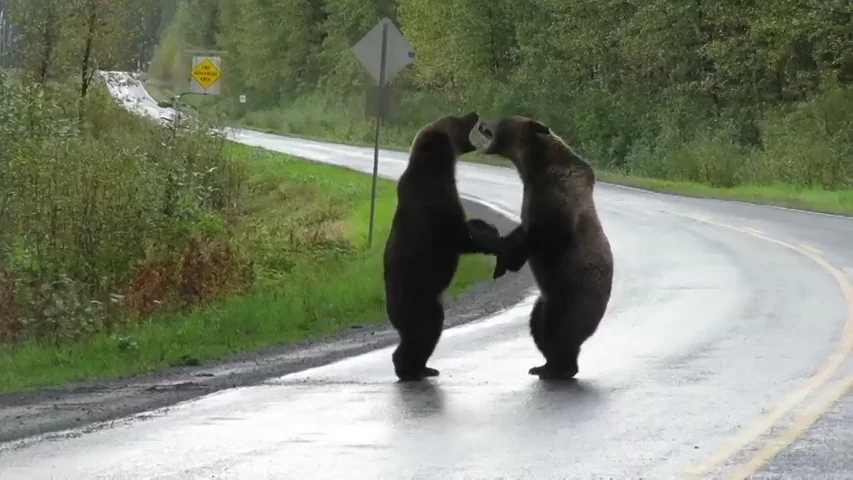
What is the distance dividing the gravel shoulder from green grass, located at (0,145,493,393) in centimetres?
35

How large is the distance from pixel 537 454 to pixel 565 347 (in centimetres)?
217

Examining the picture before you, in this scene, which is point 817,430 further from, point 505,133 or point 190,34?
point 190,34

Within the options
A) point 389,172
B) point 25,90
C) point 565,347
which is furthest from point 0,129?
point 389,172

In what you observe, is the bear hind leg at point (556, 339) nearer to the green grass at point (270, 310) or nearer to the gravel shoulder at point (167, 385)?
the gravel shoulder at point (167, 385)

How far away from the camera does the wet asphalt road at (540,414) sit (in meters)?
7.70

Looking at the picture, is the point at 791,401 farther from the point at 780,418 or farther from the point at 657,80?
the point at 657,80

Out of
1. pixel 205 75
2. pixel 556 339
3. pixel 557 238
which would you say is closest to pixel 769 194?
pixel 205 75

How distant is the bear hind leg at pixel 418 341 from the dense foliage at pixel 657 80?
92.5 feet

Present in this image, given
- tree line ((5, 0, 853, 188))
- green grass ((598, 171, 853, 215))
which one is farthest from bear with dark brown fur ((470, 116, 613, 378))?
tree line ((5, 0, 853, 188))

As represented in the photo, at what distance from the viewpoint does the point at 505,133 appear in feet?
32.8

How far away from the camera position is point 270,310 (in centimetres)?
1530

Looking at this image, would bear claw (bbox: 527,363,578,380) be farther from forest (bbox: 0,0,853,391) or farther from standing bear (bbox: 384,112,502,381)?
forest (bbox: 0,0,853,391)

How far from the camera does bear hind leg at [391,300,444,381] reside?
9945mm

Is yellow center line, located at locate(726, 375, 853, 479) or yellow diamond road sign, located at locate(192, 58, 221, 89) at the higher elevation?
yellow diamond road sign, located at locate(192, 58, 221, 89)
